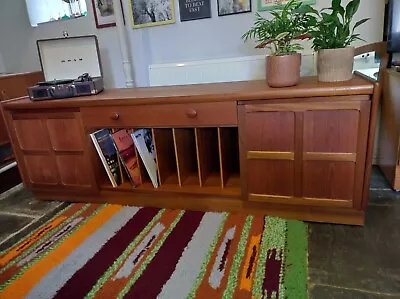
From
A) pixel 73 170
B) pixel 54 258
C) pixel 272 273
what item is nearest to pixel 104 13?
pixel 73 170

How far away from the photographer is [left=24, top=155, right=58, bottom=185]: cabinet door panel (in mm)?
1541

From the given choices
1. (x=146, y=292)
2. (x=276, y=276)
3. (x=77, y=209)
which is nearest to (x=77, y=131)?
(x=77, y=209)

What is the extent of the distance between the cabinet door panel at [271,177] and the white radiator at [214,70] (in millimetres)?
645

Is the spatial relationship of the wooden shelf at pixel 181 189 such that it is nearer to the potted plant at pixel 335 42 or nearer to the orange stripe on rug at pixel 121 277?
the orange stripe on rug at pixel 121 277

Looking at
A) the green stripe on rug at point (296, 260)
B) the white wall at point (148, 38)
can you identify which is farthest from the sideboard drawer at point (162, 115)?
the white wall at point (148, 38)

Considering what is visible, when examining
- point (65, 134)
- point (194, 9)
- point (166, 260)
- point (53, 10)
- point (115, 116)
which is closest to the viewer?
point (166, 260)

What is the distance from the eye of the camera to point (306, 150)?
1.15 m

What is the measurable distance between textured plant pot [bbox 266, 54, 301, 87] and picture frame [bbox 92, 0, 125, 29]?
3.79 ft

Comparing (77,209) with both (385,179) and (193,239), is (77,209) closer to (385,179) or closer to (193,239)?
(193,239)

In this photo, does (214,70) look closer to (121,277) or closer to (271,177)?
(271,177)

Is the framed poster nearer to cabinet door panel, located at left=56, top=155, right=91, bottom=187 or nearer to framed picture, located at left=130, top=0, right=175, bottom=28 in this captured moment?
framed picture, located at left=130, top=0, right=175, bottom=28

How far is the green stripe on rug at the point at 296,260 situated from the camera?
0.92m

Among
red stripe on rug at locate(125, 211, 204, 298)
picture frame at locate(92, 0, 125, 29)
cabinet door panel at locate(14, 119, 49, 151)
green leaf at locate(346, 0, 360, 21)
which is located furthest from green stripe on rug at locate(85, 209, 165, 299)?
picture frame at locate(92, 0, 125, 29)

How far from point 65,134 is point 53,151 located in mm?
127
